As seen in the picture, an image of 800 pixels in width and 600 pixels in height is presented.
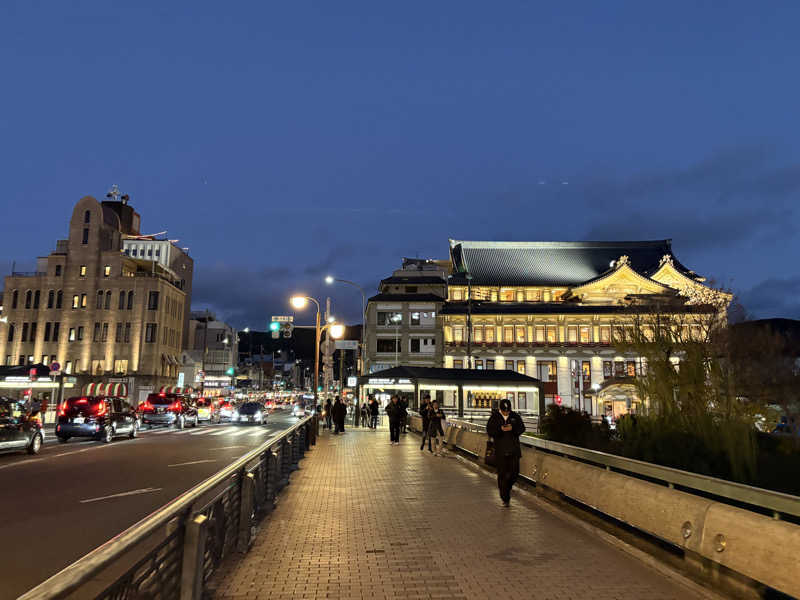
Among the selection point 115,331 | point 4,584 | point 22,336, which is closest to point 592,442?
point 4,584

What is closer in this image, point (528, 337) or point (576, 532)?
point (576, 532)

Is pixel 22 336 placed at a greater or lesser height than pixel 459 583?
greater

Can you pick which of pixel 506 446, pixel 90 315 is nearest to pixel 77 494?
pixel 506 446

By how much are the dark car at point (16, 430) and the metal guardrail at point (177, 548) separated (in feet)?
41.4

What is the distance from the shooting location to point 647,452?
1305 centimetres

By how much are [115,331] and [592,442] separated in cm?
6771

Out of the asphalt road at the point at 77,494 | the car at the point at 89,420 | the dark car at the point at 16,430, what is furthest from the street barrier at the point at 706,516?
the car at the point at 89,420

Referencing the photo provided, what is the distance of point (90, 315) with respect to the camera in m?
72.8

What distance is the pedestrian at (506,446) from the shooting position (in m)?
11.0

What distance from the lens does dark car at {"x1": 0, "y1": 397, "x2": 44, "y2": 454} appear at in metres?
17.9

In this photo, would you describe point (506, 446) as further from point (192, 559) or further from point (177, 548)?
point (177, 548)

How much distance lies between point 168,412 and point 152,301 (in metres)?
41.5

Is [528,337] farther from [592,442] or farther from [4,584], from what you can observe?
[4,584]

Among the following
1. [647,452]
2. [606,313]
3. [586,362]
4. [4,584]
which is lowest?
[4,584]
